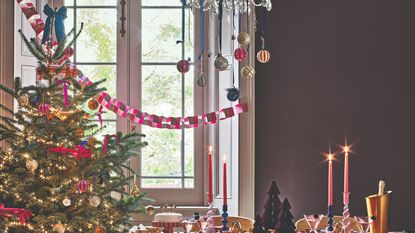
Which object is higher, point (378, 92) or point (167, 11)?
point (167, 11)

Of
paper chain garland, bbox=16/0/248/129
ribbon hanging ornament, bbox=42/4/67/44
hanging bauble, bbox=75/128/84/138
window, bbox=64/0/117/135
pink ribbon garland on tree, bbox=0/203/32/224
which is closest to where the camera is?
pink ribbon garland on tree, bbox=0/203/32/224

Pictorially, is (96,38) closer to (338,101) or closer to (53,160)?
(53,160)

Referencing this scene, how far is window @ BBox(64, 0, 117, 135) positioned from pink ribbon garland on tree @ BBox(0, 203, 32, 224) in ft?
4.98

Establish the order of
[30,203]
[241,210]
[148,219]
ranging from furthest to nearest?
[148,219] → [241,210] → [30,203]

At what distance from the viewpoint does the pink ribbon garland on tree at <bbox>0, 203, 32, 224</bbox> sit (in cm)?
328

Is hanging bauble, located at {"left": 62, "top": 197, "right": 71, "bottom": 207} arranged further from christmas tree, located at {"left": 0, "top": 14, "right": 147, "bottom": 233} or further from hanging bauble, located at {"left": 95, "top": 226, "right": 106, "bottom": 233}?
hanging bauble, located at {"left": 95, "top": 226, "right": 106, "bottom": 233}

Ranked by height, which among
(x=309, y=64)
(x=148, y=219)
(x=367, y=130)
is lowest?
(x=148, y=219)

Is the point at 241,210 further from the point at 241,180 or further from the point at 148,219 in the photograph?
the point at 148,219

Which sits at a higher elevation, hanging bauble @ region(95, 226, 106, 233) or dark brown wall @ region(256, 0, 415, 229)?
dark brown wall @ region(256, 0, 415, 229)

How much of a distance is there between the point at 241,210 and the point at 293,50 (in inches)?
43.5

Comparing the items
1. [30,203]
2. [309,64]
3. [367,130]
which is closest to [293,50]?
[309,64]

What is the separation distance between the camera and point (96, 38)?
15.8 ft

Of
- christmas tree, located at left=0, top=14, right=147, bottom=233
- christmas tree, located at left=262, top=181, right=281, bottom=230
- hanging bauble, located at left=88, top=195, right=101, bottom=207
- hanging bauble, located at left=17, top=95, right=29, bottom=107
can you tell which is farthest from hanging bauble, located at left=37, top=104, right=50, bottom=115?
christmas tree, located at left=262, top=181, right=281, bottom=230

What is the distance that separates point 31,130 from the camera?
3449mm
